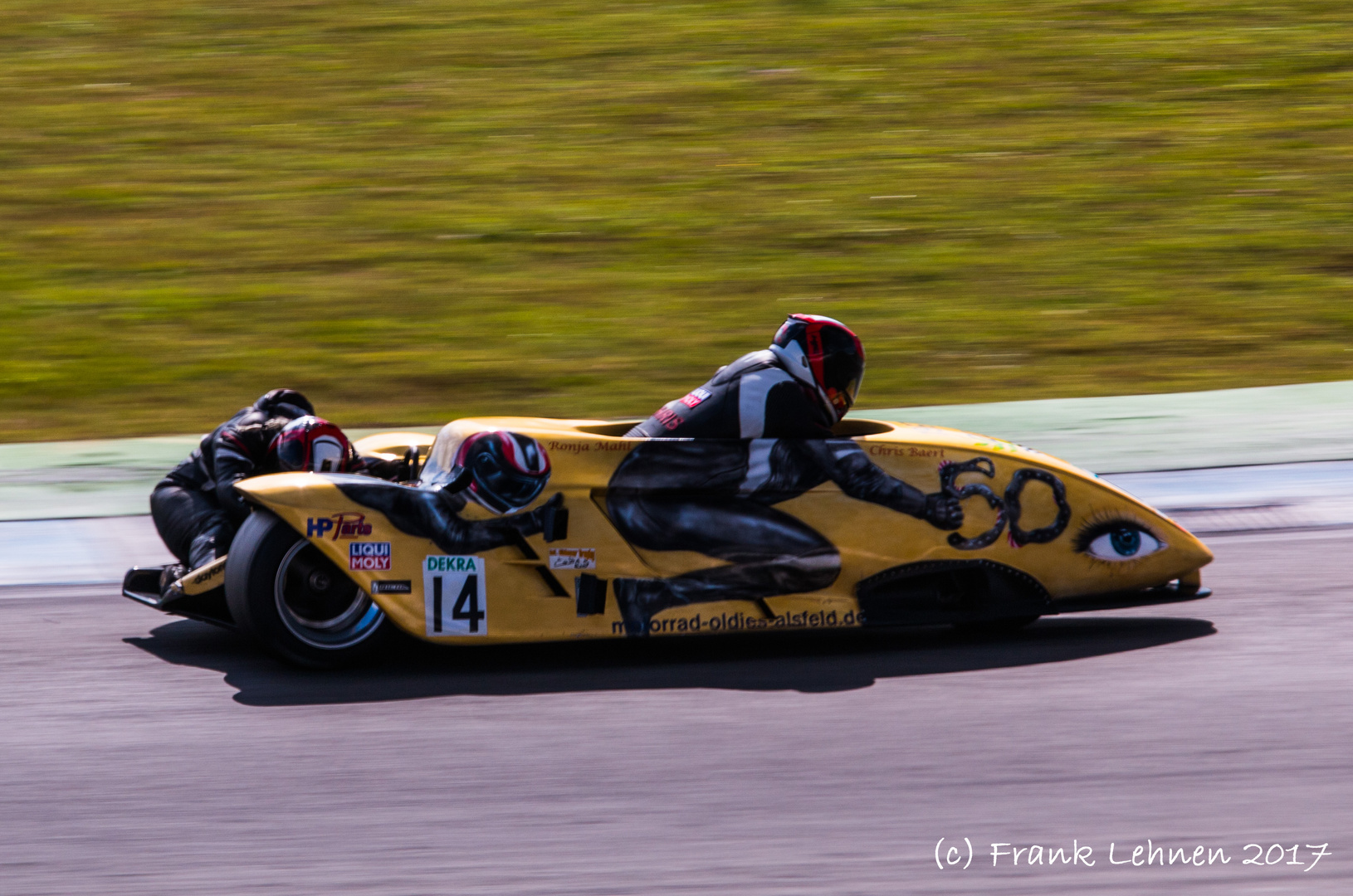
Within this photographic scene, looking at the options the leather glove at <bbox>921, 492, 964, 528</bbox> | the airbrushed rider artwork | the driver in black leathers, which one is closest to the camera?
the airbrushed rider artwork

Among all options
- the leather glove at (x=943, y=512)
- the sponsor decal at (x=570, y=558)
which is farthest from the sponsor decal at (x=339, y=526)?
the leather glove at (x=943, y=512)

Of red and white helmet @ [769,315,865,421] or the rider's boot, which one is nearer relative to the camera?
the rider's boot

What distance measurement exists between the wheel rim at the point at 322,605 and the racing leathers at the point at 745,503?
96cm

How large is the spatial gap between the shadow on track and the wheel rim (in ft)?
0.47

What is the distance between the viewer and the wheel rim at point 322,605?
243 inches

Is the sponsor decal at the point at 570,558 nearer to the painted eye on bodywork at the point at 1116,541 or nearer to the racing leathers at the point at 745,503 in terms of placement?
the racing leathers at the point at 745,503

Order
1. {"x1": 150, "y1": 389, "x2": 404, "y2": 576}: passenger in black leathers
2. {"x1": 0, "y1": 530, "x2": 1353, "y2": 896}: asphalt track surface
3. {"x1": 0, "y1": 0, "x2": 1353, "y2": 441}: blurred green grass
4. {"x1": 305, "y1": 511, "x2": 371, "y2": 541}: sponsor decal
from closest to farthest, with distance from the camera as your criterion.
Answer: {"x1": 0, "y1": 530, "x2": 1353, "y2": 896}: asphalt track surface
{"x1": 305, "y1": 511, "x2": 371, "y2": 541}: sponsor decal
{"x1": 150, "y1": 389, "x2": 404, "y2": 576}: passenger in black leathers
{"x1": 0, "y1": 0, "x2": 1353, "y2": 441}: blurred green grass

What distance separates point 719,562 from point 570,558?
55cm

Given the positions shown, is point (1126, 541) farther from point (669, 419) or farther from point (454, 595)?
point (454, 595)

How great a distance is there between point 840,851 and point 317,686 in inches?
90.9

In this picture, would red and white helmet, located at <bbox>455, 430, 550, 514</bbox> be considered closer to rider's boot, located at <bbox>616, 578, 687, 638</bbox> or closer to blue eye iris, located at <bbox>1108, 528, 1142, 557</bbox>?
rider's boot, located at <bbox>616, 578, 687, 638</bbox>

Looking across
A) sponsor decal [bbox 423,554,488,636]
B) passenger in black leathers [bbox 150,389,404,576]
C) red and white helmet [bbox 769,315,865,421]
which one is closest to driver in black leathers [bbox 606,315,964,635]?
red and white helmet [bbox 769,315,865,421]

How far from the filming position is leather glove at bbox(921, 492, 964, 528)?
6.42m

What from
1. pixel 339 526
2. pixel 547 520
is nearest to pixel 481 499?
pixel 547 520
